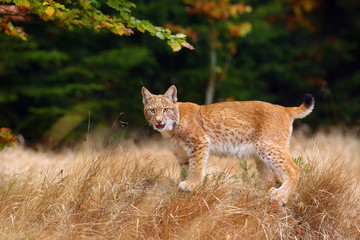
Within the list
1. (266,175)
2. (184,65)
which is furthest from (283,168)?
(184,65)

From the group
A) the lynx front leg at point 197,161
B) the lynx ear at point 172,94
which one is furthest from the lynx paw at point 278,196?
the lynx ear at point 172,94

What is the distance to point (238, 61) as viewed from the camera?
14047 mm

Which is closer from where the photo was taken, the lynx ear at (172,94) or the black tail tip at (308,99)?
the black tail tip at (308,99)

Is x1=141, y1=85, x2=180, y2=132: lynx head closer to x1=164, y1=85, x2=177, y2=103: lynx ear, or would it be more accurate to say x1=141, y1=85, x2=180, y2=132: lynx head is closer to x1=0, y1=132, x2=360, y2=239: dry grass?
x1=164, y1=85, x2=177, y2=103: lynx ear

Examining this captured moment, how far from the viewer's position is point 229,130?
545 cm

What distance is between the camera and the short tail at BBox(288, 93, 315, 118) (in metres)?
5.31

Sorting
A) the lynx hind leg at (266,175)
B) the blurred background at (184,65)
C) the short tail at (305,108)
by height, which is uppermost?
the short tail at (305,108)

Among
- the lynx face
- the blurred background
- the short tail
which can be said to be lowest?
the blurred background

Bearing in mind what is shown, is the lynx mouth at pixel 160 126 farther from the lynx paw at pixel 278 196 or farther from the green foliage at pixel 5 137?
the green foliage at pixel 5 137

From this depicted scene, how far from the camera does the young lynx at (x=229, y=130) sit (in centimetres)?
517

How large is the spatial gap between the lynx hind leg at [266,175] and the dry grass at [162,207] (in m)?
0.31

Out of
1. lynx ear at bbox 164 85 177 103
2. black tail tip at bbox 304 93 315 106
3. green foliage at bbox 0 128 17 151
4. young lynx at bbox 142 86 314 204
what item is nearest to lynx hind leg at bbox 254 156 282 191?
young lynx at bbox 142 86 314 204

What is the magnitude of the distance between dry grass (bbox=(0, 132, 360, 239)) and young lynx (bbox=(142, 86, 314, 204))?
0.33m

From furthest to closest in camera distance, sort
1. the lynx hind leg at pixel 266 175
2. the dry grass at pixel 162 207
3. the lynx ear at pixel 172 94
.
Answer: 1. the lynx ear at pixel 172 94
2. the lynx hind leg at pixel 266 175
3. the dry grass at pixel 162 207
